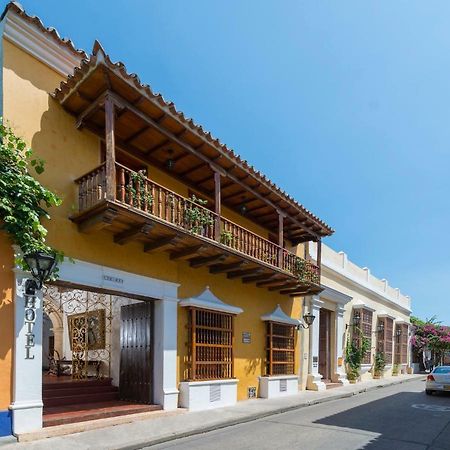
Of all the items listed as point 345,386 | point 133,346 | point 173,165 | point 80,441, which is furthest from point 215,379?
point 345,386

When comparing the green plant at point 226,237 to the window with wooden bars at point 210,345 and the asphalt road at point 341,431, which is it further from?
the asphalt road at point 341,431

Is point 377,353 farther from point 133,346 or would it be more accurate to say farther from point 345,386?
point 133,346

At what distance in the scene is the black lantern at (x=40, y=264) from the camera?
6898 millimetres

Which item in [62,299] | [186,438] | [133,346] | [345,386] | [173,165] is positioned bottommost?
[345,386]

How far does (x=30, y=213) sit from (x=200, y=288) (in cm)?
530

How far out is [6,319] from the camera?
280 inches

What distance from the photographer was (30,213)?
7082 mm

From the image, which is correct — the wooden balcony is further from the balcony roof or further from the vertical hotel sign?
the vertical hotel sign

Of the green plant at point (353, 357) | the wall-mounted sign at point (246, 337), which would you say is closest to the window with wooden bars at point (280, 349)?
the wall-mounted sign at point (246, 337)

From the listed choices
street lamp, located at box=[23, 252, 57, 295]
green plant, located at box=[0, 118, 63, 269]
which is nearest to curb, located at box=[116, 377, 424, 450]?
street lamp, located at box=[23, 252, 57, 295]

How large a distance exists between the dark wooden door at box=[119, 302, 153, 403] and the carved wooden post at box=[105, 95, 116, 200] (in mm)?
3560

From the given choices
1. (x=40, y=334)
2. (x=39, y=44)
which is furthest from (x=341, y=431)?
(x=39, y=44)

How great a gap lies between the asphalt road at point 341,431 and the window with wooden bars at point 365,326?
8.28 metres

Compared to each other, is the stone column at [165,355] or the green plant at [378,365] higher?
the stone column at [165,355]
